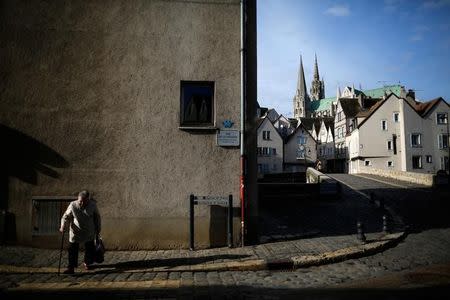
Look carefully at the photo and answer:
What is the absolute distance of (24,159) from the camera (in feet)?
29.7

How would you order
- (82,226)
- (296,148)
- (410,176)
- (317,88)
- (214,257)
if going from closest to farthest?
1. (82,226)
2. (214,257)
3. (410,176)
4. (296,148)
5. (317,88)

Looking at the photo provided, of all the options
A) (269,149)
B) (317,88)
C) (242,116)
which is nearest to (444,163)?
(269,149)

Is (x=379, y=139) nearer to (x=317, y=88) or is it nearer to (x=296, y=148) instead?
(x=296, y=148)

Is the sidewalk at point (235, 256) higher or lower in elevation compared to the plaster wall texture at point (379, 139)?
lower

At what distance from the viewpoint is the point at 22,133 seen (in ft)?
29.8

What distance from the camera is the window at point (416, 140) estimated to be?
173 ft

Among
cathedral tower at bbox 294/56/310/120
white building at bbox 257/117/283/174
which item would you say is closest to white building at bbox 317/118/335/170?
white building at bbox 257/117/283/174

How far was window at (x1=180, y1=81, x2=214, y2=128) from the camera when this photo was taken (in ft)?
31.5

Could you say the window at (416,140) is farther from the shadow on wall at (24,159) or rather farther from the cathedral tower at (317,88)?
the cathedral tower at (317,88)

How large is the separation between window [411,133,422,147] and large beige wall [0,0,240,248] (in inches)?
2041

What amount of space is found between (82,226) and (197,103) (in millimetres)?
4363

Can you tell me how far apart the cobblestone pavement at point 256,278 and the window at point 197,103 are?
3.50 m

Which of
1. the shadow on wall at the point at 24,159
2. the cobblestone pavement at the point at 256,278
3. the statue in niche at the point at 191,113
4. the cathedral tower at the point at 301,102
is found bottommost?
the cobblestone pavement at the point at 256,278

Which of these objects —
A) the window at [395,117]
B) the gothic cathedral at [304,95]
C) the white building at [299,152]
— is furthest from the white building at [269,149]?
the gothic cathedral at [304,95]
